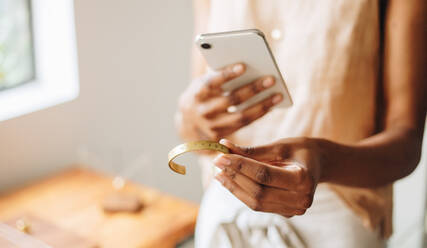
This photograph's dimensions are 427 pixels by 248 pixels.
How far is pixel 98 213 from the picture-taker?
44.0 inches

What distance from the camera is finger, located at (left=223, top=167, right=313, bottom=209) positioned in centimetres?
57

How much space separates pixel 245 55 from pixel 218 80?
7cm

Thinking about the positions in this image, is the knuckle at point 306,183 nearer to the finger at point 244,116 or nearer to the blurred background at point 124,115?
the finger at point 244,116

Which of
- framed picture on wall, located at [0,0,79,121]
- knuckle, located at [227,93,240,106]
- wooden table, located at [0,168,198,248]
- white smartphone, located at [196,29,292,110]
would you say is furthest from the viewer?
framed picture on wall, located at [0,0,79,121]

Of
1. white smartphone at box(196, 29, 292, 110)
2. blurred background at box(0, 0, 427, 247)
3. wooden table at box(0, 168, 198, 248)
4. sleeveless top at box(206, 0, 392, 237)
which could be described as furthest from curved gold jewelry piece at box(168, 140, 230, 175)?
blurred background at box(0, 0, 427, 247)

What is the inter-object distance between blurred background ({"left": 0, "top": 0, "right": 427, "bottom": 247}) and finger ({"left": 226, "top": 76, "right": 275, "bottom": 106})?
449 mm

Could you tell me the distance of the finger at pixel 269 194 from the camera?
57cm

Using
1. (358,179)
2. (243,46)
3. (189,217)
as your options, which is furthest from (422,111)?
(189,217)

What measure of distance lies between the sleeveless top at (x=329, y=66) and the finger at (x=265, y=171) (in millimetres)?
223

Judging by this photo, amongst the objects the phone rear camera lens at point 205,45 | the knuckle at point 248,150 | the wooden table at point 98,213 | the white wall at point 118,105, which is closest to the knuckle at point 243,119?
the phone rear camera lens at point 205,45

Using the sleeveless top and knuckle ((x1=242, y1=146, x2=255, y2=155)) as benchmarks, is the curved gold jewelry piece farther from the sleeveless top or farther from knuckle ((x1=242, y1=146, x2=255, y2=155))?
the sleeveless top

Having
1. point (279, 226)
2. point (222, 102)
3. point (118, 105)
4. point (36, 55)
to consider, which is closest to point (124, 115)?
point (118, 105)

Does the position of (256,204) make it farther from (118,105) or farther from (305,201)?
(118,105)

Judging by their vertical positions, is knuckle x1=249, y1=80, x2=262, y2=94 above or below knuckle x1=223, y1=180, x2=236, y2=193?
above
